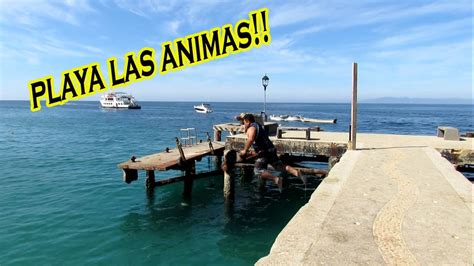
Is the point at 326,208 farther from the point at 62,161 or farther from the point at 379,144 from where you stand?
the point at 62,161

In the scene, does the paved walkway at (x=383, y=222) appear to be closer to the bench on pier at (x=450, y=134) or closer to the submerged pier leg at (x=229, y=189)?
the submerged pier leg at (x=229, y=189)

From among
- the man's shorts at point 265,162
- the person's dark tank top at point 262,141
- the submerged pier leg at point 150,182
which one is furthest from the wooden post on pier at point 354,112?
the submerged pier leg at point 150,182

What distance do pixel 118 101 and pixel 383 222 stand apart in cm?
13703

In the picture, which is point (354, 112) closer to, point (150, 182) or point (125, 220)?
point (150, 182)

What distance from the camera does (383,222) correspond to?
5.98 m

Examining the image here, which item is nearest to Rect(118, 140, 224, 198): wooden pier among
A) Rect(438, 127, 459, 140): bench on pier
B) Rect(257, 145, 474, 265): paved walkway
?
→ Rect(257, 145, 474, 265): paved walkway

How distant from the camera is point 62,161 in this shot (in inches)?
1002

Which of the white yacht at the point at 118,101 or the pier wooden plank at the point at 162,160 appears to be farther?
the white yacht at the point at 118,101

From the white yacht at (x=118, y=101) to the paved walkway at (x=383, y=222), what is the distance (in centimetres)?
13137

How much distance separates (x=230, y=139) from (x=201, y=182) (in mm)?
4143

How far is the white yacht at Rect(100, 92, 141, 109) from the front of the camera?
5226 inches

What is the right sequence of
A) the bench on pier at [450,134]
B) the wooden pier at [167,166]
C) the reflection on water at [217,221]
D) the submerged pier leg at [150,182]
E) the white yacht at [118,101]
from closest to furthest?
the reflection on water at [217,221]
the wooden pier at [167,166]
the submerged pier leg at [150,182]
the bench on pier at [450,134]
the white yacht at [118,101]

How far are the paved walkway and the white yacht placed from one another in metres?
131

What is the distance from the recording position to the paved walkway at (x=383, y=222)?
4.72 metres
